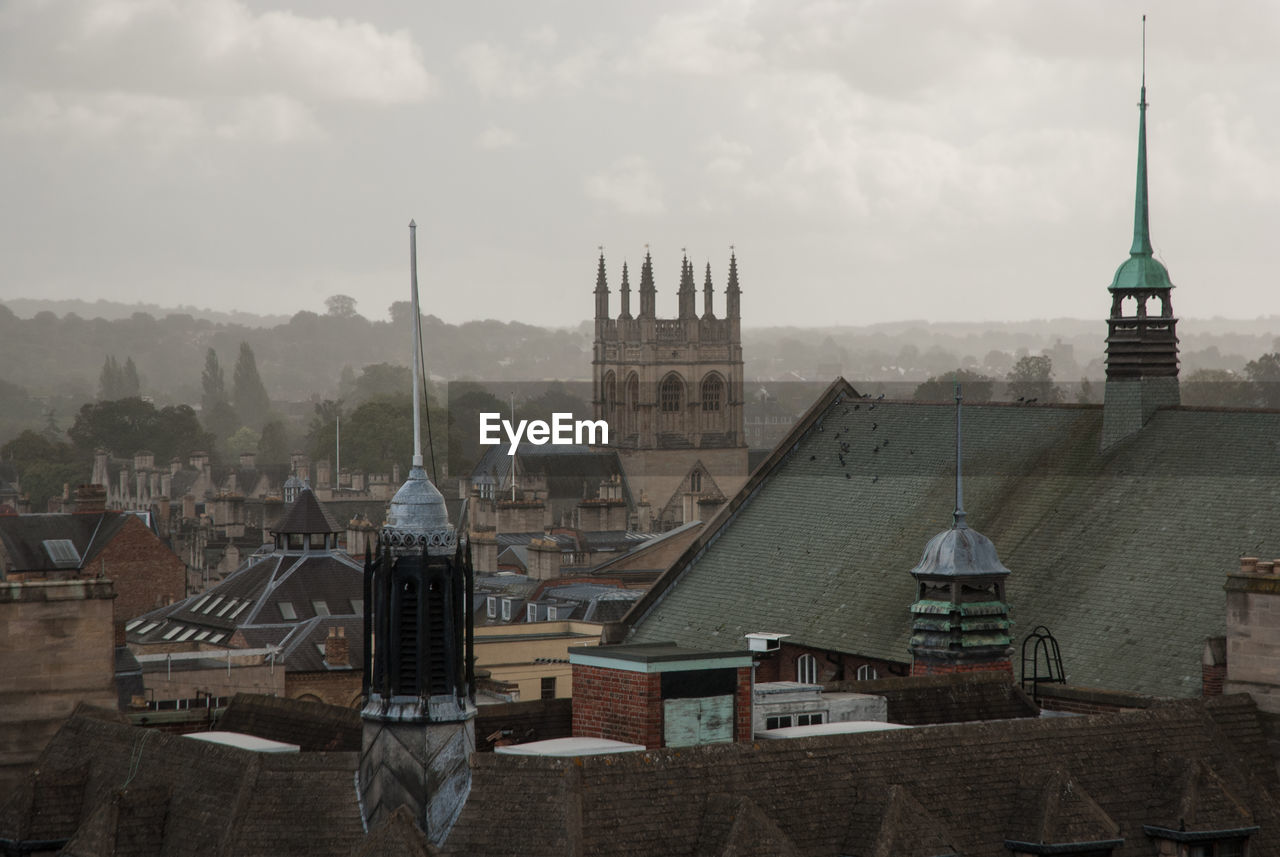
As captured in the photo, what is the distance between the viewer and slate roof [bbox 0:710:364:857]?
31.4m

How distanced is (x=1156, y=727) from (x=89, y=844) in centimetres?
1562

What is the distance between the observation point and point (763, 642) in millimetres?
56656

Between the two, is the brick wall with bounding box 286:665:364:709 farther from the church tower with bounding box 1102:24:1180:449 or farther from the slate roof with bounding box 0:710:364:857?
the slate roof with bounding box 0:710:364:857

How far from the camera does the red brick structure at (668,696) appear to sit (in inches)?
1403

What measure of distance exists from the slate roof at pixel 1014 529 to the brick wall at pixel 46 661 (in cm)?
2178

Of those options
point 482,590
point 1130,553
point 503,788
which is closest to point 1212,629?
point 1130,553

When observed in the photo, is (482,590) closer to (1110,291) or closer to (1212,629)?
(1110,291)

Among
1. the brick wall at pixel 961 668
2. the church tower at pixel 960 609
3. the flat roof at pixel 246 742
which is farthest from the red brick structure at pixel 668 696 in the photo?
the church tower at pixel 960 609

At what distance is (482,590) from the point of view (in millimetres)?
107750

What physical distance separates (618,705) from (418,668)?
5.19m

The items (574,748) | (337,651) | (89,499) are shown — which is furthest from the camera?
(89,499)

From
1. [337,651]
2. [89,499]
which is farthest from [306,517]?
[89,499]

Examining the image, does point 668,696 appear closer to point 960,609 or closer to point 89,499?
point 960,609

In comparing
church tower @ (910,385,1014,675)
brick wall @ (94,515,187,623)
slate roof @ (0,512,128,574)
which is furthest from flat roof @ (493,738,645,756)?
slate roof @ (0,512,128,574)
